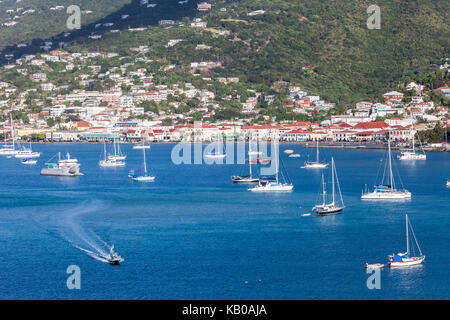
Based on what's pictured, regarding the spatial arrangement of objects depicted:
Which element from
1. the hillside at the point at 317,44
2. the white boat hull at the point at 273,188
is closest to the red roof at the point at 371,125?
Result: the hillside at the point at 317,44

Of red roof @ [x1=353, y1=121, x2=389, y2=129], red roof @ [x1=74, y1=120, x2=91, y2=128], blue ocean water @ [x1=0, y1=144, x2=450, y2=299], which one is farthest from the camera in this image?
red roof @ [x1=74, y1=120, x2=91, y2=128]

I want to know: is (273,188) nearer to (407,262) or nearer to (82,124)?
(407,262)

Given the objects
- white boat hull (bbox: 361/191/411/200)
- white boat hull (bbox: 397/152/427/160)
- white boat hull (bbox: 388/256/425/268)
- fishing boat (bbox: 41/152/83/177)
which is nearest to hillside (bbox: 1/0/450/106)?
white boat hull (bbox: 397/152/427/160)

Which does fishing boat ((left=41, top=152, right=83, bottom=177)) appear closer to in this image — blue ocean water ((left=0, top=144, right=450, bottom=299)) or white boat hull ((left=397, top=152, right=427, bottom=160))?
blue ocean water ((left=0, top=144, right=450, bottom=299))

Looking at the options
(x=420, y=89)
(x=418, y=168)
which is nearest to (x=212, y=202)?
(x=418, y=168)

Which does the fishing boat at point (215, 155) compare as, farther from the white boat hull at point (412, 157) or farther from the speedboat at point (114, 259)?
the speedboat at point (114, 259)

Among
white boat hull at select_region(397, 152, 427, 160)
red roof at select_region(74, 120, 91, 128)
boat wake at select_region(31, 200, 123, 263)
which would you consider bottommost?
boat wake at select_region(31, 200, 123, 263)
